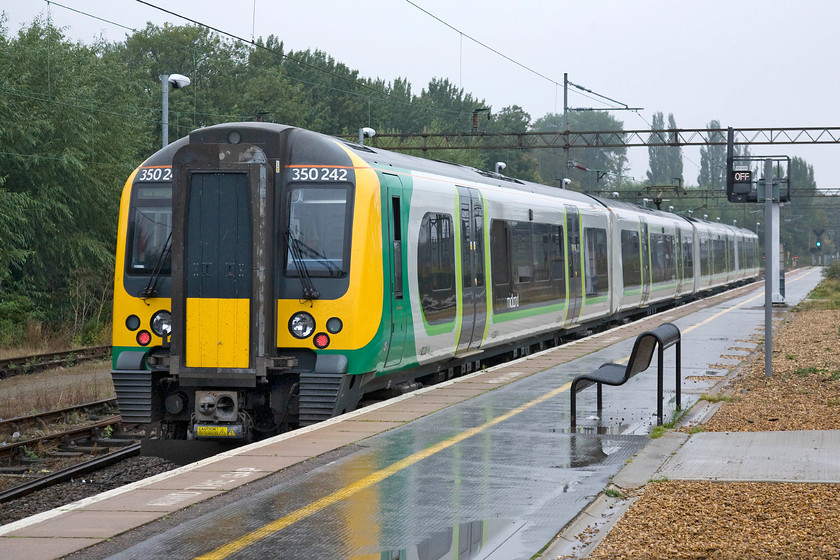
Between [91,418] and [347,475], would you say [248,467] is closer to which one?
[347,475]

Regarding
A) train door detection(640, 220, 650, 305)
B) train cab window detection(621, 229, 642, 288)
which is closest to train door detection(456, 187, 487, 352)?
train cab window detection(621, 229, 642, 288)

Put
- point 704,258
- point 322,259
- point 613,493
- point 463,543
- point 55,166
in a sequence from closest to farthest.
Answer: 1. point 463,543
2. point 613,493
3. point 322,259
4. point 55,166
5. point 704,258

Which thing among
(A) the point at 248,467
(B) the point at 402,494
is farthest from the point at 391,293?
(B) the point at 402,494

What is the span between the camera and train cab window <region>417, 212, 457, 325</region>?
13.6m

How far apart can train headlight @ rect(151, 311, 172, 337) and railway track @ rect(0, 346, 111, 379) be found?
9983mm

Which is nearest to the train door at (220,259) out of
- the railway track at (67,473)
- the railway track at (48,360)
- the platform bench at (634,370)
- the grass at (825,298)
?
the railway track at (67,473)

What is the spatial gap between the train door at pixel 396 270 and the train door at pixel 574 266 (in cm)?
997

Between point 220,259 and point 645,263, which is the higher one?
point 645,263

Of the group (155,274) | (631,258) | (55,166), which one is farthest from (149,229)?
(631,258)

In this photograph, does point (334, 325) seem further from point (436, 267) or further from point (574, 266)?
point (574, 266)

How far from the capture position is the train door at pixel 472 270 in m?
15.3

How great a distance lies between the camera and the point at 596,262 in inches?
982

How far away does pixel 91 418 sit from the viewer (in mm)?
15328

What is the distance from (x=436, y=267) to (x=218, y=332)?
3.97 m
